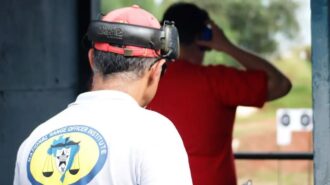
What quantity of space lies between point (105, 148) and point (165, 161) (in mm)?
158

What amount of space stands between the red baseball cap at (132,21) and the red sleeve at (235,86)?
1.54 metres

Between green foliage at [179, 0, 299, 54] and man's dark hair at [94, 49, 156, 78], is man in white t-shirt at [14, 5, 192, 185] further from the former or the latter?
green foliage at [179, 0, 299, 54]

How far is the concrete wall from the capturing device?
391cm

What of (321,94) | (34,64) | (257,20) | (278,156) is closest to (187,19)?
(34,64)

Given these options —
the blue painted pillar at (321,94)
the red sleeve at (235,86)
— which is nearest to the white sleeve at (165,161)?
the blue painted pillar at (321,94)

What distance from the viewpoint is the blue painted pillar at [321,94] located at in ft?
11.2

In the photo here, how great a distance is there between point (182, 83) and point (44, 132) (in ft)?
5.73

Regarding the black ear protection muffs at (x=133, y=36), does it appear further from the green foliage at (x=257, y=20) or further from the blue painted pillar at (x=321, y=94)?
the green foliage at (x=257, y=20)

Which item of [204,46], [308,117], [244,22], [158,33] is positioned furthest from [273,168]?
[158,33]

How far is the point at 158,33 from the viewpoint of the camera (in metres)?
2.46

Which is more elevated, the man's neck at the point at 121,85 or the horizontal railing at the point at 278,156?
the man's neck at the point at 121,85

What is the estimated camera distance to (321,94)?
342cm

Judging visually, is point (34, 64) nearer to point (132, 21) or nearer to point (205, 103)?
point (205, 103)

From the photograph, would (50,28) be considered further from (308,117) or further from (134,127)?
(308,117)
